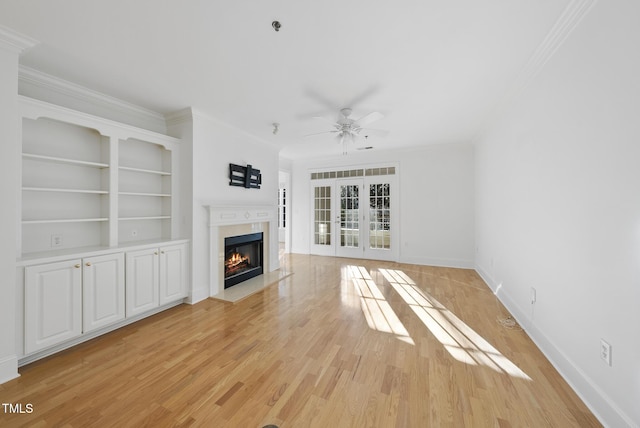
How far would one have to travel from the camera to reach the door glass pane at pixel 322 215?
6.76m

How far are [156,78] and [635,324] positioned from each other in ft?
14.0

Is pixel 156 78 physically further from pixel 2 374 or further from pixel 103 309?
pixel 2 374

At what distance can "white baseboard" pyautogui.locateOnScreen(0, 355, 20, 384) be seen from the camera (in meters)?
1.87

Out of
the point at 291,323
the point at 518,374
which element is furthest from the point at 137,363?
the point at 518,374

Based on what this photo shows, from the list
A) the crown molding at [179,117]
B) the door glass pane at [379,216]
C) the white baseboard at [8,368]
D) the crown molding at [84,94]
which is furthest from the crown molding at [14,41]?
the door glass pane at [379,216]

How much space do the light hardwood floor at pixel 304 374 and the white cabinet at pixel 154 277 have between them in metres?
0.21

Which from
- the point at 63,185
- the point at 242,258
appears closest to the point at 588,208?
the point at 242,258

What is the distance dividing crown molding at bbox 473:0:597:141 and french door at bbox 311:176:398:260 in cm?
332

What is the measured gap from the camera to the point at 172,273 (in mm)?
3207

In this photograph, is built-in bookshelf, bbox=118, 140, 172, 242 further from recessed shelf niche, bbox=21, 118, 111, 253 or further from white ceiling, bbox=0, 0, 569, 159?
white ceiling, bbox=0, 0, 569, 159

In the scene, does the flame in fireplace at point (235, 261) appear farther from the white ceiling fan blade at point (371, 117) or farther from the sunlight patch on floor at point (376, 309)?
the white ceiling fan blade at point (371, 117)

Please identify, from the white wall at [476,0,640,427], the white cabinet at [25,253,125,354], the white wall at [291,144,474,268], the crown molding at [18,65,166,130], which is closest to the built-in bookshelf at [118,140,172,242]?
the crown molding at [18,65,166,130]

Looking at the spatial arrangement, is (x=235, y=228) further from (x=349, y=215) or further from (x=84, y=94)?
(x=349, y=215)

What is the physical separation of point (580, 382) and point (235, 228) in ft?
13.8
